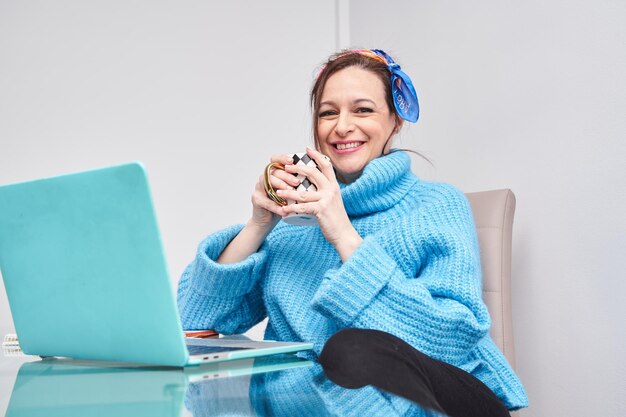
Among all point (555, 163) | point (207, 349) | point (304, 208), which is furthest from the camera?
point (555, 163)

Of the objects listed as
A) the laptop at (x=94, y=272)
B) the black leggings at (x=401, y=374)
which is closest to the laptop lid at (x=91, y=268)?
the laptop at (x=94, y=272)

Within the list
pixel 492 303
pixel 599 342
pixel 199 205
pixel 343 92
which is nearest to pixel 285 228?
pixel 343 92

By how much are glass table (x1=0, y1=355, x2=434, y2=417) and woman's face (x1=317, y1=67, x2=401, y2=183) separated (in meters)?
0.63

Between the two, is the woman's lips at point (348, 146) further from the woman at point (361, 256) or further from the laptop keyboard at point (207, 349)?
the laptop keyboard at point (207, 349)

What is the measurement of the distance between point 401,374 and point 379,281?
1.13 ft

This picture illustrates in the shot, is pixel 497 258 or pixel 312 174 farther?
pixel 497 258

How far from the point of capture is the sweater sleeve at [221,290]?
1214mm

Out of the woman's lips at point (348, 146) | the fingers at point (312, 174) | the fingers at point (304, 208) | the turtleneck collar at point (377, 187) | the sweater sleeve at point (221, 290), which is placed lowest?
the sweater sleeve at point (221, 290)

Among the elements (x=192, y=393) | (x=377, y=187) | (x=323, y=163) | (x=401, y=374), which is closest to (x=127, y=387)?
(x=192, y=393)

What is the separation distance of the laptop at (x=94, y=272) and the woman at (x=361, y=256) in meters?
0.19

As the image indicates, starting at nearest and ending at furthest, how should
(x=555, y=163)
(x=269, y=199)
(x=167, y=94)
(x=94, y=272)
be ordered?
(x=94, y=272), (x=269, y=199), (x=555, y=163), (x=167, y=94)

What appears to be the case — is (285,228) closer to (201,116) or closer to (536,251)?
(536,251)

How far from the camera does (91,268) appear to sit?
726 mm

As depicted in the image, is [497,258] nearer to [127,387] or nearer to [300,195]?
[300,195]
